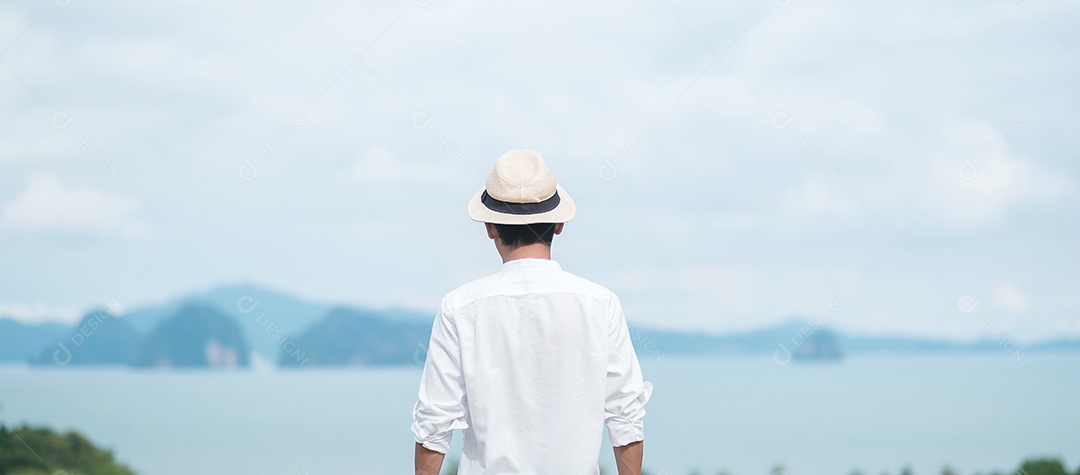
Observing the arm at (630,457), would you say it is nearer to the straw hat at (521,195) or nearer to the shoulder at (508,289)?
the shoulder at (508,289)

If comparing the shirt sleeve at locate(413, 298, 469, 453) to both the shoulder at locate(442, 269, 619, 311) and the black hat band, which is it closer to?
the shoulder at locate(442, 269, 619, 311)

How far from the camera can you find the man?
2.17m

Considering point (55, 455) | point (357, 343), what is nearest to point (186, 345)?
point (357, 343)

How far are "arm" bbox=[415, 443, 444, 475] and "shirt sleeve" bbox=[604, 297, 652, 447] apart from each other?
1.34ft

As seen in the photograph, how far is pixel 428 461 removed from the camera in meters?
2.25

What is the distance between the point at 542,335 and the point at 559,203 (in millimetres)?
334

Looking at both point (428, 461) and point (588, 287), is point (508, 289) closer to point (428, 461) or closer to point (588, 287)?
point (588, 287)

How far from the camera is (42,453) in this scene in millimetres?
8695

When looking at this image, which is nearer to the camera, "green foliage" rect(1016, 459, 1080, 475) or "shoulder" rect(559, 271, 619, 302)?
"shoulder" rect(559, 271, 619, 302)

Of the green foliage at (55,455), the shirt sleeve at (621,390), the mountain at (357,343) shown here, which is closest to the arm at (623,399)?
the shirt sleeve at (621,390)

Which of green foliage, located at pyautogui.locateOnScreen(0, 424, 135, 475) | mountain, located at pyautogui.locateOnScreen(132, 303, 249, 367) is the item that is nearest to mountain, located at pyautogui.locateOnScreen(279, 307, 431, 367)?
mountain, located at pyautogui.locateOnScreen(132, 303, 249, 367)

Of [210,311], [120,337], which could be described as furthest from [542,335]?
[210,311]

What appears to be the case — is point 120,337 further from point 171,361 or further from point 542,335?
point 542,335

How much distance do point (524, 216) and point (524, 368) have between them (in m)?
0.35
